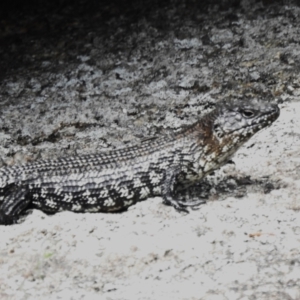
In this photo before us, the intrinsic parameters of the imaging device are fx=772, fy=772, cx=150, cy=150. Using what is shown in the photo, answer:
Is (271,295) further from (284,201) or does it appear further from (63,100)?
(63,100)

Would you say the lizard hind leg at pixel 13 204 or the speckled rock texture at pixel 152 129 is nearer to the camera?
the speckled rock texture at pixel 152 129

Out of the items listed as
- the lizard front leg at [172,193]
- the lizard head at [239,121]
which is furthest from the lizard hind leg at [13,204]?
the lizard head at [239,121]

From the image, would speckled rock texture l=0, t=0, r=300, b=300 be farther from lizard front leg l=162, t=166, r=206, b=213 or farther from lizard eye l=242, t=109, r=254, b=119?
lizard eye l=242, t=109, r=254, b=119

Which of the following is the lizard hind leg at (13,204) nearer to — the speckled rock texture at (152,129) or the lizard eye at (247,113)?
the speckled rock texture at (152,129)

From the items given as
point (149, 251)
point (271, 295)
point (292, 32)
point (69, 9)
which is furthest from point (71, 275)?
point (69, 9)

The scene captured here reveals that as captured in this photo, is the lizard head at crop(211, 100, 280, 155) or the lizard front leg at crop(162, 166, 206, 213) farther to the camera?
the lizard head at crop(211, 100, 280, 155)

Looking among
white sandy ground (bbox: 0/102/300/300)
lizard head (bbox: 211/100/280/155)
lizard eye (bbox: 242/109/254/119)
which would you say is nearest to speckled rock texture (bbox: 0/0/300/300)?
white sandy ground (bbox: 0/102/300/300)
